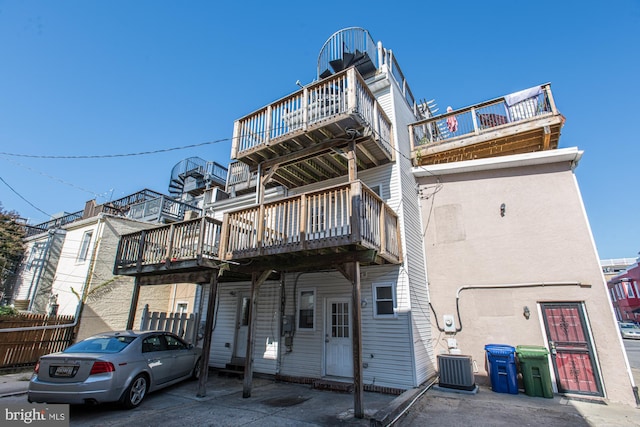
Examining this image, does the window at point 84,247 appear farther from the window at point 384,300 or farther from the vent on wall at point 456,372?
the vent on wall at point 456,372

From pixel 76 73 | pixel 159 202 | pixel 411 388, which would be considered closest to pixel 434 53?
pixel 411 388

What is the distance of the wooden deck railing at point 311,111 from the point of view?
7.05 m

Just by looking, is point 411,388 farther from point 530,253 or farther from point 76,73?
point 76,73

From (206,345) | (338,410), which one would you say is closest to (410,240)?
(338,410)

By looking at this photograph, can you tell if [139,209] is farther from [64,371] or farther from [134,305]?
[64,371]

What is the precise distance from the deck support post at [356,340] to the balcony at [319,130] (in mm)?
3011

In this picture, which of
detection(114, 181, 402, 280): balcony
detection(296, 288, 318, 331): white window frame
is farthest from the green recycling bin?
detection(296, 288, 318, 331): white window frame

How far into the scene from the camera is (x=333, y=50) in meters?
11.0

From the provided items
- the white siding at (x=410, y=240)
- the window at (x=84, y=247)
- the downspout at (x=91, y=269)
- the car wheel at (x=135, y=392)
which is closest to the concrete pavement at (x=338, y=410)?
the car wheel at (x=135, y=392)

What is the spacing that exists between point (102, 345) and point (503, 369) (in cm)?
913

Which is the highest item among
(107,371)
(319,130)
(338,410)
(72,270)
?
(319,130)

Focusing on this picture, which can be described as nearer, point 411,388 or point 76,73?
point 411,388

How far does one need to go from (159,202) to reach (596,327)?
1742 cm

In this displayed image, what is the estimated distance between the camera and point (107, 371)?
205 inches
